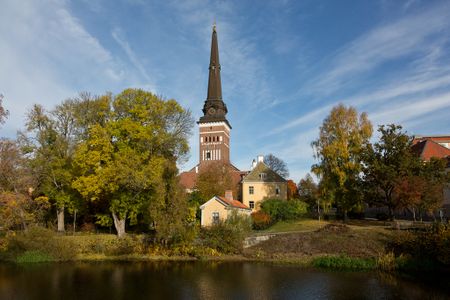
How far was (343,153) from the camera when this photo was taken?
35.5m

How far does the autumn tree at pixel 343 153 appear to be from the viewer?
116 ft

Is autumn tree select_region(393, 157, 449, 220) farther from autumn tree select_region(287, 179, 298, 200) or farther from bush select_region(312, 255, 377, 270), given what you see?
autumn tree select_region(287, 179, 298, 200)

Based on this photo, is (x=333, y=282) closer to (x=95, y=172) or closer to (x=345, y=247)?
(x=345, y=247)

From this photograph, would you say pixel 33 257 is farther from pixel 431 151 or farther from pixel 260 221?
pixel 431 151

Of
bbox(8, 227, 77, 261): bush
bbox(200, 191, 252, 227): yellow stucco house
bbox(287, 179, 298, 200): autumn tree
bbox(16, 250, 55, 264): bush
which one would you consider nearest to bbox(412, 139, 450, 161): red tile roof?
bbox(287, 179, 298, 200): autumn tree

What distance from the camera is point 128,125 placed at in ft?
94.8

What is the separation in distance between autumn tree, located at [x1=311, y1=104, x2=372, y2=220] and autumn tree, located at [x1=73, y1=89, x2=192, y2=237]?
48.1ft

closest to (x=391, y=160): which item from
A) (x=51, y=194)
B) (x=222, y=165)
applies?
(x=222, y=165)

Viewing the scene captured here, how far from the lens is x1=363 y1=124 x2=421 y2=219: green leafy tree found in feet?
99.0

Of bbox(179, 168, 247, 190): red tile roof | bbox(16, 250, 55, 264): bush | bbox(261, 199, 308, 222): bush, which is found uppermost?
bbox(179, 168, 247, 190): red tile roof

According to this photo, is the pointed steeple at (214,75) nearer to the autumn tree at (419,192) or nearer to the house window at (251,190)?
the house window at (251,190)

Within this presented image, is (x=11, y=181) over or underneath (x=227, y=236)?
over

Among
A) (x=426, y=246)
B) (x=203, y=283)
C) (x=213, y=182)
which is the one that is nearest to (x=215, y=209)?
(x=213, y=182)

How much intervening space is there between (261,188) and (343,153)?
1370 cm
